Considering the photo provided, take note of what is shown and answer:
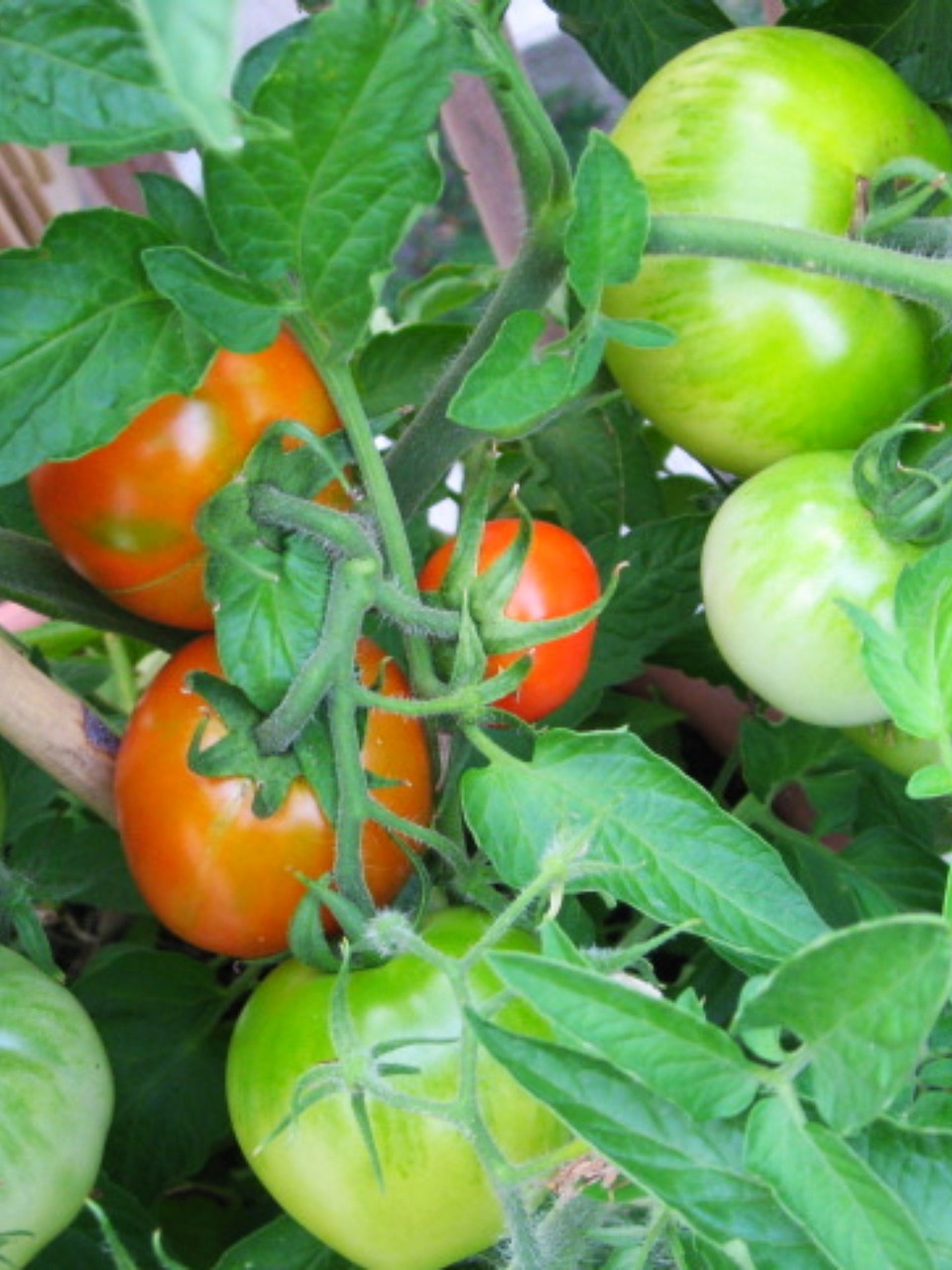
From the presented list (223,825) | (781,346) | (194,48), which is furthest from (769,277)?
(194,48)

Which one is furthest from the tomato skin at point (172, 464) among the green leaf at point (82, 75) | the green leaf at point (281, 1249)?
the green leaf at point (281, 1249)

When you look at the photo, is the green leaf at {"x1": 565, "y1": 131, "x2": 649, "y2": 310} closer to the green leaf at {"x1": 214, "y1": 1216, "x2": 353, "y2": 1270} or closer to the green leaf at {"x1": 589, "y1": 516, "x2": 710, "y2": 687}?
the green leaf at {"x1": 589, "y1": 516, "x2": 710, "y2": 687}

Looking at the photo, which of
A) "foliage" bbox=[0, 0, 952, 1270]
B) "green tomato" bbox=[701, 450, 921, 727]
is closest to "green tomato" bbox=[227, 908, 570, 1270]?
"foliage" bbox=[0, 0, 952, 1270]

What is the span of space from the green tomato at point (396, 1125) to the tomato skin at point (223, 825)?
26 millimetres

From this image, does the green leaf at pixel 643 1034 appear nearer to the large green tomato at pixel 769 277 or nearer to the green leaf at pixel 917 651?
the green leaf at pixel 917 651

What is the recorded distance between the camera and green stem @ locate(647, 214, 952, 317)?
0.42 meters

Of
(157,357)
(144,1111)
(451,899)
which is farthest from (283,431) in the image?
(144,1111)

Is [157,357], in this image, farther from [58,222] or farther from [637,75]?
[637,75]

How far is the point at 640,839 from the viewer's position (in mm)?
381

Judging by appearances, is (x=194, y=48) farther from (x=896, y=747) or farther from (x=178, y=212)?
(x=896, y=747)

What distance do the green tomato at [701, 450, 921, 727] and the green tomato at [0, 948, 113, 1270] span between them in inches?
9.0

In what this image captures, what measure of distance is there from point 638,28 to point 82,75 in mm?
299

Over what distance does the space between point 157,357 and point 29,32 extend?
0.09m

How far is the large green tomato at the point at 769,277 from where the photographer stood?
0.47 m
